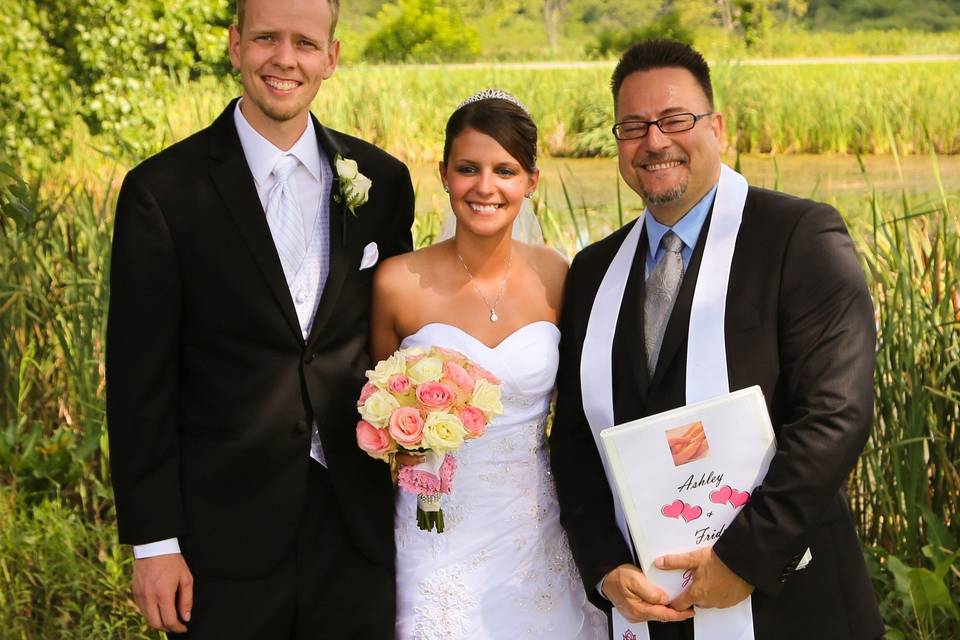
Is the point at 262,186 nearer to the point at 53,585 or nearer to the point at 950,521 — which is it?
the point at 53,585

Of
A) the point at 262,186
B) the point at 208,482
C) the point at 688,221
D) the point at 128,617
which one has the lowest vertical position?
the point at 128,617

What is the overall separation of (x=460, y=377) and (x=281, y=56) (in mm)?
1034

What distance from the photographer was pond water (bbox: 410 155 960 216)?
12.0 meters

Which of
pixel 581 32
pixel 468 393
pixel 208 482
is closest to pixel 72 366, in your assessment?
pixel 208 482

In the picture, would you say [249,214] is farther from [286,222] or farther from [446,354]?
[446,354]

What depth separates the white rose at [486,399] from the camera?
3.00m

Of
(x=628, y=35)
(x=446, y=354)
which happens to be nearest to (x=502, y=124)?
(x=446, y=354)

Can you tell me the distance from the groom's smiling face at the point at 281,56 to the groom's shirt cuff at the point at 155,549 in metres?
1.22

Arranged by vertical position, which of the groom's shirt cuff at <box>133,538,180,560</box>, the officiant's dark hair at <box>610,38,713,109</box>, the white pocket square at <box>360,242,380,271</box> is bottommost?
the groom's shirt cuff at <box>133,538,180,560</box>

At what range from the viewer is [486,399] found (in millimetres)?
3002

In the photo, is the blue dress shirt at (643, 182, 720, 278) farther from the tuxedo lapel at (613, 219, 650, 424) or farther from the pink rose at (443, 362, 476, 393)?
the pink rose at (443, 362, 476, 393)

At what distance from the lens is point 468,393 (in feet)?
9.82

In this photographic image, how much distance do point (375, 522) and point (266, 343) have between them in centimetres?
65

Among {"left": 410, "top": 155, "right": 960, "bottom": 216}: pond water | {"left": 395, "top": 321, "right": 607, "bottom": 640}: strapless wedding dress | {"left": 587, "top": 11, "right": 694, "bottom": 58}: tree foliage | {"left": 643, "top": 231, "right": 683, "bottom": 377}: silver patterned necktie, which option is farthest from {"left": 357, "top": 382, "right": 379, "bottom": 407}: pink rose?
{"left": 587, "top": 11, "right": 694, "bottom": 58}: tree foliage
